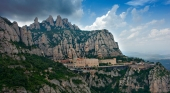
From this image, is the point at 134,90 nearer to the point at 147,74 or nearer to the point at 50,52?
the point at 147,74

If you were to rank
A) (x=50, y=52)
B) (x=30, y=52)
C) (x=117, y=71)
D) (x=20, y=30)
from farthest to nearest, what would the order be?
1. (x=50, y=52)
2. (x=117, y=71)
3. (x=20, y=30)
4. (x=30, y=52)

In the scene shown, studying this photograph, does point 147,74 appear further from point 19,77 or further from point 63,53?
point 19,77

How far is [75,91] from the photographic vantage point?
330 ft

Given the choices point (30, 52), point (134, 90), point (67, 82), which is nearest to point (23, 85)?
point (67, 82)

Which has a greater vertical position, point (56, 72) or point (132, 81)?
point (56, 72)

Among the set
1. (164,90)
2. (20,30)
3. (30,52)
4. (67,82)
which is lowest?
(164,90)

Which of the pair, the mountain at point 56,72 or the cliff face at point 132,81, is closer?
the mountain at point 56,72

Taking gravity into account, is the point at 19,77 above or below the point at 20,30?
below

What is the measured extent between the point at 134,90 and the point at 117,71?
21.7m

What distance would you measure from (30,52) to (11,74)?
51.2 metres

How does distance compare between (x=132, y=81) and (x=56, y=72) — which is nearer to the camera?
(x=56, y=72)

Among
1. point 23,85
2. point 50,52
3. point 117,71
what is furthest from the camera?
point 50,52

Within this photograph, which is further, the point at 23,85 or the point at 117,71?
the point at 117,71

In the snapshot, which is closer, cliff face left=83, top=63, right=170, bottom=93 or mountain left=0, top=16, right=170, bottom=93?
mountain left=0, top=16, right=170, bottom=93
